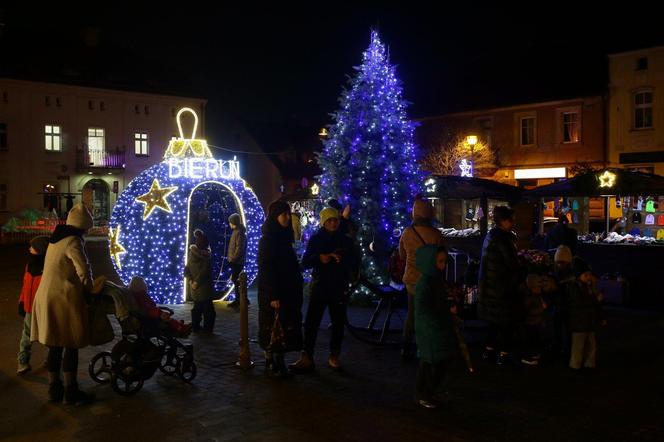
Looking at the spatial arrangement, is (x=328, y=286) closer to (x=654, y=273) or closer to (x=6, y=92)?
(x=654, y=273)

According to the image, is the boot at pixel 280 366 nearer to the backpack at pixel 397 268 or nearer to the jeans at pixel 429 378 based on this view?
the jeans at pixel 429 378

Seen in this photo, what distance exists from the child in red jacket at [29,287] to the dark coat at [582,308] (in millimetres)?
6078

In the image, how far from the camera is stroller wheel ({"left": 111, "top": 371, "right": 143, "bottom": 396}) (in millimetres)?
6480

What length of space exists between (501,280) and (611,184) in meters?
7.76

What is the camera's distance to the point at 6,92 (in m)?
36.7

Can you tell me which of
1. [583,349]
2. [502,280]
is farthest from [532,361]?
[502,280]

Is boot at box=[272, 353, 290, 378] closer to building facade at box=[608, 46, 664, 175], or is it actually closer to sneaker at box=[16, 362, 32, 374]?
sneaker at box=[16, 362, 32, 374]

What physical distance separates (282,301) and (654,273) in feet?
27.5

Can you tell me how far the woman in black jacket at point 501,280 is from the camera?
296 inches

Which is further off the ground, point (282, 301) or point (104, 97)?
point (104, 97)

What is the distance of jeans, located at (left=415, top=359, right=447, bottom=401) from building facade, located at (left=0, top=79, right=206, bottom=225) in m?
35.3

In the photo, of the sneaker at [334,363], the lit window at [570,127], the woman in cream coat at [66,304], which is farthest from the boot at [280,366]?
the lit window at [570,127]

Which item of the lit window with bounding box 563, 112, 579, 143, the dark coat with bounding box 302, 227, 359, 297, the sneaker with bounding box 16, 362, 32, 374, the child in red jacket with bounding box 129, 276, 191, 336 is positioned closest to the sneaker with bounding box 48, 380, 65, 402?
the child in red jacket with bounding box 129, 276, 191, 336

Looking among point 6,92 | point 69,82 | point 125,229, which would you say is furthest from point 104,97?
point 125,229
